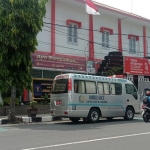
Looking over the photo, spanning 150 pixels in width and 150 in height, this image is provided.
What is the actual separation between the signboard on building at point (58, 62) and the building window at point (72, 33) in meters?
1.61

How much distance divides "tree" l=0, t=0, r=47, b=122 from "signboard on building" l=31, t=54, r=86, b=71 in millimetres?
5102

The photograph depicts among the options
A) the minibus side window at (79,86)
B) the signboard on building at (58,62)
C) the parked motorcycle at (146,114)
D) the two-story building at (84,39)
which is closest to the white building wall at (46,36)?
the two-story building at (84,39)

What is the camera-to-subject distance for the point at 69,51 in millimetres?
23219

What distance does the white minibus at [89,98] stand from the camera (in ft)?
47.6

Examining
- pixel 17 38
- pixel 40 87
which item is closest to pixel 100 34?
pixel 40 87

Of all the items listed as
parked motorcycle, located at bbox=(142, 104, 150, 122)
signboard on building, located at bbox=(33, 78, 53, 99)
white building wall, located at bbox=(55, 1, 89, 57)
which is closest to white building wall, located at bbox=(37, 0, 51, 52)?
white building wall, located at bbox=(55, 1, 89, 57)

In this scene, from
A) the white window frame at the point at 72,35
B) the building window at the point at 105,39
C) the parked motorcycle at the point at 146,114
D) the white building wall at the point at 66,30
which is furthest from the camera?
the building window at the point at 105,39

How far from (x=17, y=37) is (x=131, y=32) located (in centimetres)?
1602

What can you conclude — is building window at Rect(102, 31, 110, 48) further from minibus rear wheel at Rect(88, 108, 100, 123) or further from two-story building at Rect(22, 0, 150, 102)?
minibus rear wheel at Rect(88, 108, 100, 123)

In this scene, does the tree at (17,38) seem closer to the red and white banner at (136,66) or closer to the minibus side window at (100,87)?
the minibus side window at (100,87)

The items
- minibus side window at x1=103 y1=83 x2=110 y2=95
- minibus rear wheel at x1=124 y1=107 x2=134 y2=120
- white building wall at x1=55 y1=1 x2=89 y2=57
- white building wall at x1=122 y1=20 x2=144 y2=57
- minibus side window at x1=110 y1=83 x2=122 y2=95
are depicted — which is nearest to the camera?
minibus side window at x1=103 y1=83 x2=110 y2=95

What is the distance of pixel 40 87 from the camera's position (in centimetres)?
2123

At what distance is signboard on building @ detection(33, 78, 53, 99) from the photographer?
20.9m

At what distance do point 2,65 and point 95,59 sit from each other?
1126cm
